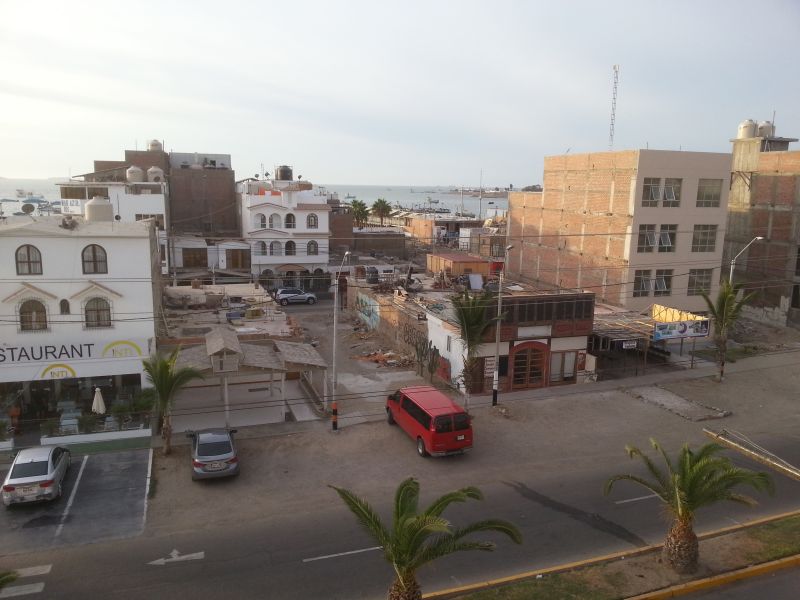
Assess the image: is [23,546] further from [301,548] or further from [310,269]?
[310,269]

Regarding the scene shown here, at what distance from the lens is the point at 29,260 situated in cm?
2494

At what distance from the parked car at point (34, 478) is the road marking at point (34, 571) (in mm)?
3416

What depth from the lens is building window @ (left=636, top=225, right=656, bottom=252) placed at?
3975cm

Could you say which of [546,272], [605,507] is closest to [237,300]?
[546,272]

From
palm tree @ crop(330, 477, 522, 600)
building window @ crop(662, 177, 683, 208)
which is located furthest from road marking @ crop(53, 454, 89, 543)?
building window @ crop(662, 177, 683, 208)

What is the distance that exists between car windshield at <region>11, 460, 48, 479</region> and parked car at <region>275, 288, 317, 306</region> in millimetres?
35723

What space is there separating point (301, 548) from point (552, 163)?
3817cm

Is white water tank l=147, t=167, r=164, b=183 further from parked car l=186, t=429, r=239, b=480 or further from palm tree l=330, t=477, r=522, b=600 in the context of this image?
palm tree l=330, t=477, r=522, b=600

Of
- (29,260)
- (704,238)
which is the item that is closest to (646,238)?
(704,238)

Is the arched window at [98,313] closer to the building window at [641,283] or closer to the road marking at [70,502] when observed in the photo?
the road marking at [70,502]

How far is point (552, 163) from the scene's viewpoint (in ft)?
156

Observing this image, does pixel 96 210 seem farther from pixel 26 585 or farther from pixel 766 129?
pixel 766 129

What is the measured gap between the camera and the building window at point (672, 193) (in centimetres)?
3966

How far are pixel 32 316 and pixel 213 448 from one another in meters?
10.7
